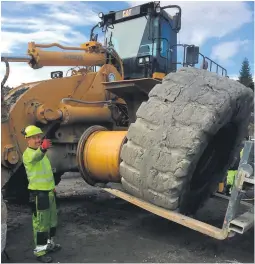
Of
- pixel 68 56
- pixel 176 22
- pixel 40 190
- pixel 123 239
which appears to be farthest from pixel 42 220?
pixel 176 22

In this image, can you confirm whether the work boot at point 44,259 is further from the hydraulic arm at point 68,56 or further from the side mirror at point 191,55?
the side mirror at point 191,55

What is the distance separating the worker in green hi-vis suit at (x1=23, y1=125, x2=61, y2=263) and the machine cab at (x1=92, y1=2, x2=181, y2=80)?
225cm

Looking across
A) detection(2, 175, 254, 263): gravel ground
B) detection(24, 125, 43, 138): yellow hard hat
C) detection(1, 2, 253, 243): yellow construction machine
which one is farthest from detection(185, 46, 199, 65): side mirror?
detection(24, 125, 43, 138): yellow hard hat

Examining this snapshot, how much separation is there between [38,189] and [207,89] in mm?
2073

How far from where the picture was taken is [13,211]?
219 inches

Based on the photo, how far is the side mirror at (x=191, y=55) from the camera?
5254mm

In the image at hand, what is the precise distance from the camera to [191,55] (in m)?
5.32

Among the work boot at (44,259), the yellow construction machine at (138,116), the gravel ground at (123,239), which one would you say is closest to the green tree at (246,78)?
the yellow construction machine at (138,116)

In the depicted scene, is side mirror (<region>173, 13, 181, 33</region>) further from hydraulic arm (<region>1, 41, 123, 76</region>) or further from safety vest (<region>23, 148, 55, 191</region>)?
safety vest (<region>23, 148, 55, 191</region>)

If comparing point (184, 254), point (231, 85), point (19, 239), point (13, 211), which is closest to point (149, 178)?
point (184, 254)

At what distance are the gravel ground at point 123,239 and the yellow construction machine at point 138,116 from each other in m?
0.41

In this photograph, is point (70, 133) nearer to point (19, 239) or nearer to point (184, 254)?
point (19, 239)

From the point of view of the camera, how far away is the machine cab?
5.81 m

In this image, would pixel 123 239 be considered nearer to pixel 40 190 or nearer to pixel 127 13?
pixel 40 190
